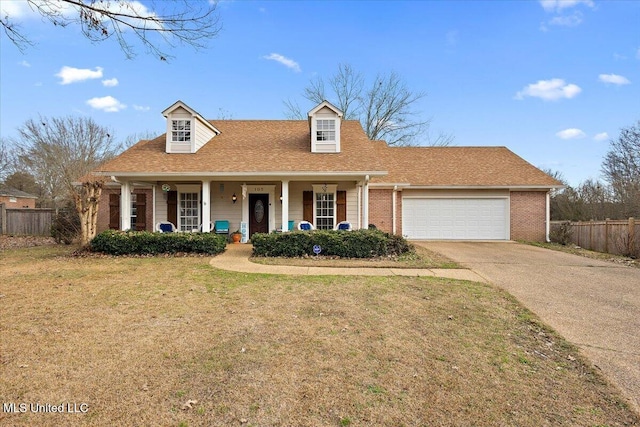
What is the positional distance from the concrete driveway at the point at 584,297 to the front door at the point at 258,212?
756 cm

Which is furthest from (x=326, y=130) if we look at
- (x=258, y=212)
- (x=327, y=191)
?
(x=258, y=212)

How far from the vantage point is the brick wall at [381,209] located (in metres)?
16.3

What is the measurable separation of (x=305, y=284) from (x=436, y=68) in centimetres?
1580

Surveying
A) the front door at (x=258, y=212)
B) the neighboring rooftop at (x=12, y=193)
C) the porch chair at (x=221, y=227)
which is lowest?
the porch chair at (x=221, y=227)

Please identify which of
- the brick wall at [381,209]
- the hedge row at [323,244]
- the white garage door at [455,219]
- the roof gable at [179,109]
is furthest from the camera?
the white garage door at [455,219]

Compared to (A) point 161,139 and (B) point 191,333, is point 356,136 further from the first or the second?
(B) point 191,333

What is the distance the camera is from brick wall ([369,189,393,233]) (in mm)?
16266

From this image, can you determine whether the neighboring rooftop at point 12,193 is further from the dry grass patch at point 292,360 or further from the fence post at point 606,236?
the fence post at point 606,236

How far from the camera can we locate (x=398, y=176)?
16.7m

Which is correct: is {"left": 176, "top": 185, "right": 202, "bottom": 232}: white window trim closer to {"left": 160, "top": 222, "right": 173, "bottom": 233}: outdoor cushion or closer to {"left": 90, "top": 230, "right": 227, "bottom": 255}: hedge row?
{"left": 160, "top": 222, "right": 173, "bottom": 233}: outdoor cushion

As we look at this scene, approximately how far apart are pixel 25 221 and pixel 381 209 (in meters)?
20.5

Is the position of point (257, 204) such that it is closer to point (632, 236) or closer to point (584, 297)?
point (584, 297)

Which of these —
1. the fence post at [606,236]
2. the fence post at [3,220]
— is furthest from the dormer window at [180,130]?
the fence post at [606,236]

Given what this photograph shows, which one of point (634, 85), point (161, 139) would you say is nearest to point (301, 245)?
point (161, 139)
